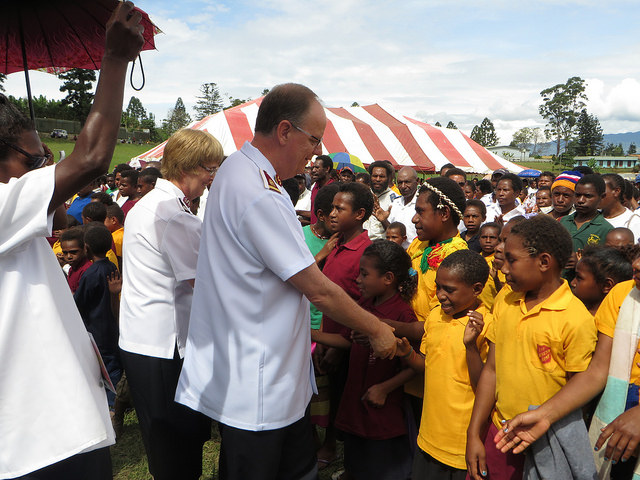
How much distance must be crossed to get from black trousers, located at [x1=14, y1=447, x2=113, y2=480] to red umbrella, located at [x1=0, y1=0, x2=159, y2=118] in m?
1.23

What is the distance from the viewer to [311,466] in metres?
2.06

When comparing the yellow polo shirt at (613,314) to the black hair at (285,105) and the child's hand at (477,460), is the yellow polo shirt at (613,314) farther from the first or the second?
the black hair at (285,105)

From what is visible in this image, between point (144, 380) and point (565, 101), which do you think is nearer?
point (144, 380)

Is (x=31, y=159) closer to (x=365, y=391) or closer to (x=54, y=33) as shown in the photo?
(x=54, y=33)

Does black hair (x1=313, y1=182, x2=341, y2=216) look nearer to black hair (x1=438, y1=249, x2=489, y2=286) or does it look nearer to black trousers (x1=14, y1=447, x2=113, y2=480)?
black hair (x1=438, y1=249, x2=489, y2=286)

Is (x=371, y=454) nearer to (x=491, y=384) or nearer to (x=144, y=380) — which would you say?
(x=491, y=384)

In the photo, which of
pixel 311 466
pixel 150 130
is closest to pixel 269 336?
pixel 311 466

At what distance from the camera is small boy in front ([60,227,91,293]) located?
419 centimetres

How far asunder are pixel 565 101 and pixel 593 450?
84473mm

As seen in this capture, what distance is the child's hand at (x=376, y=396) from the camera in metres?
2.60

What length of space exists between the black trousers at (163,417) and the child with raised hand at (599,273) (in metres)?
2.41

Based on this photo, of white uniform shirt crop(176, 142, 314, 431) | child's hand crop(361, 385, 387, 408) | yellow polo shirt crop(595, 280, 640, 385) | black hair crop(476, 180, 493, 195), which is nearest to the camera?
white uniform shirt crop(176, 142, 314, 431)

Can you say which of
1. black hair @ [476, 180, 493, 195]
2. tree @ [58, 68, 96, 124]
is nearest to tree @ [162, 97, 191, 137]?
tree @ [58, 68, 96, 124]

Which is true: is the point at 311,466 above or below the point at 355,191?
below
